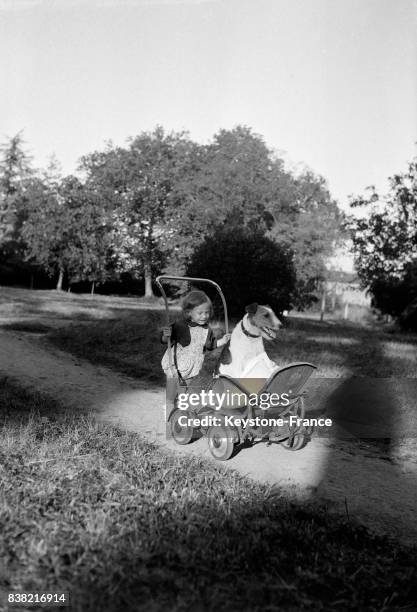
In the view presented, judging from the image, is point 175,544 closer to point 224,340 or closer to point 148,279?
point 224,340

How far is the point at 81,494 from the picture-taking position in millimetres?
3809

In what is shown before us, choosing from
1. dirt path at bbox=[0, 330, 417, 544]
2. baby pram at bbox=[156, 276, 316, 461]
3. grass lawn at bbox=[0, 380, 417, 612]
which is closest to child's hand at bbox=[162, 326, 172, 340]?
baby pram at bbox=[156, 276, 316, 461]

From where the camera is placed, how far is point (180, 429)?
19.9 feet

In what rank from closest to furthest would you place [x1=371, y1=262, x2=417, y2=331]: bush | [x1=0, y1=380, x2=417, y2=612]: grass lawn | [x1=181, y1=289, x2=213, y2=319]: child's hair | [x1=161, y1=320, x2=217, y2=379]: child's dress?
[x1=0, y1=380, x2=417, y2=612]: grass lawn → [x1=181, y1=289, x2=213, y2=319]: child's hair → [x1=161, y1=320, x2=217, y2=379]: child's dress → [x1=371, y1=262, x2=417, y2=331]: bush

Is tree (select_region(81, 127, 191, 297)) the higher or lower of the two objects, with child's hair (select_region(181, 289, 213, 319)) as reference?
higher

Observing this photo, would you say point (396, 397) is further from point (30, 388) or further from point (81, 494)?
point (81, 494)

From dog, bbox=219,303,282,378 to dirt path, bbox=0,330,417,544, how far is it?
0.83m

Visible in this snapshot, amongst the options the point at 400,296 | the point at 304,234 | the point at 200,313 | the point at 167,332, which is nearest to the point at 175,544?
the point at 167,332

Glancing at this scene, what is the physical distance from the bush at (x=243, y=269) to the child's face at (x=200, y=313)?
13.4 metres

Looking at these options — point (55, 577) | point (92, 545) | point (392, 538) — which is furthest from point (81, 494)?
point (392, 538)

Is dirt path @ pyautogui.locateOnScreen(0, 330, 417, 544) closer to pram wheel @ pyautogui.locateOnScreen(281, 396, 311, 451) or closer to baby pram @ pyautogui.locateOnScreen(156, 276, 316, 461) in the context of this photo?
pram wheel @ pyautogui.locateOnScreen(281, 396, 311, 451)

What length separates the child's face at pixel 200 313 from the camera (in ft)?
19.1

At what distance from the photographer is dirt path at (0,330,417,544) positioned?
4.46 m

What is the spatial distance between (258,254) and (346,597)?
55.8ft
